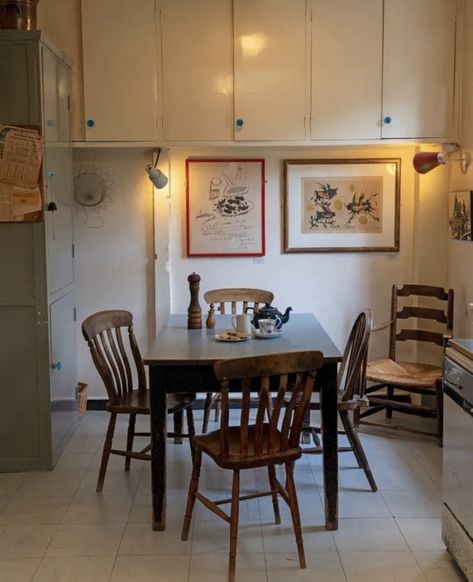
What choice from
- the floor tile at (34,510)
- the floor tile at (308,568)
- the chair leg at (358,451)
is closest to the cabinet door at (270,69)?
the chair leg at (358,451)

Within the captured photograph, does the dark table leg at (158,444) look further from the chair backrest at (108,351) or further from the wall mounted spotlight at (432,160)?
the wall mounted spotlight at (432,160)

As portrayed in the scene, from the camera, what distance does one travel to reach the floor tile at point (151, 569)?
264 cm

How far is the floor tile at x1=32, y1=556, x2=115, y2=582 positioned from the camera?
8.70 ft

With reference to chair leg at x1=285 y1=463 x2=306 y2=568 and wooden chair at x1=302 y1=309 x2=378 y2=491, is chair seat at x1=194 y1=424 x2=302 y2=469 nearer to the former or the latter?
chair leg at x1=285 y1=463 x2=306 y2=568

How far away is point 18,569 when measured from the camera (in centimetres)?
272

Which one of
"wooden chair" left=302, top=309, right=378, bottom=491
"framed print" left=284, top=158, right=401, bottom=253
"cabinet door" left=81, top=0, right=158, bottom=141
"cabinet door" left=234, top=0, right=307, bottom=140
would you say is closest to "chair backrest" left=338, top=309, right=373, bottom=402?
"wooden chair" left=302, top=309, right=378, bottom=491

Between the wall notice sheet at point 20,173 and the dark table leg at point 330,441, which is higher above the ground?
the wall notice sheet at point 20,173

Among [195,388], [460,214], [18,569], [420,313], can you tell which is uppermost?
[460,214]

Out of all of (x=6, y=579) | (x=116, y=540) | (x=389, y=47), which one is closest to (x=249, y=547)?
(x=116, y=540)

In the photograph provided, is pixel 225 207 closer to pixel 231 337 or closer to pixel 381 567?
pixel 231 337

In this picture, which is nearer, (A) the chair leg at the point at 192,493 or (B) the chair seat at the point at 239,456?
(B) the chair seat at the point at 239,456

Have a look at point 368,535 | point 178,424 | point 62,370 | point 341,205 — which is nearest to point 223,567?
point 368,535

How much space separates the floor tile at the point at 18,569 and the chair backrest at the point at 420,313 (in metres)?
2.69

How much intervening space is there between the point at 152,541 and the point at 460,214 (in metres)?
2.63
